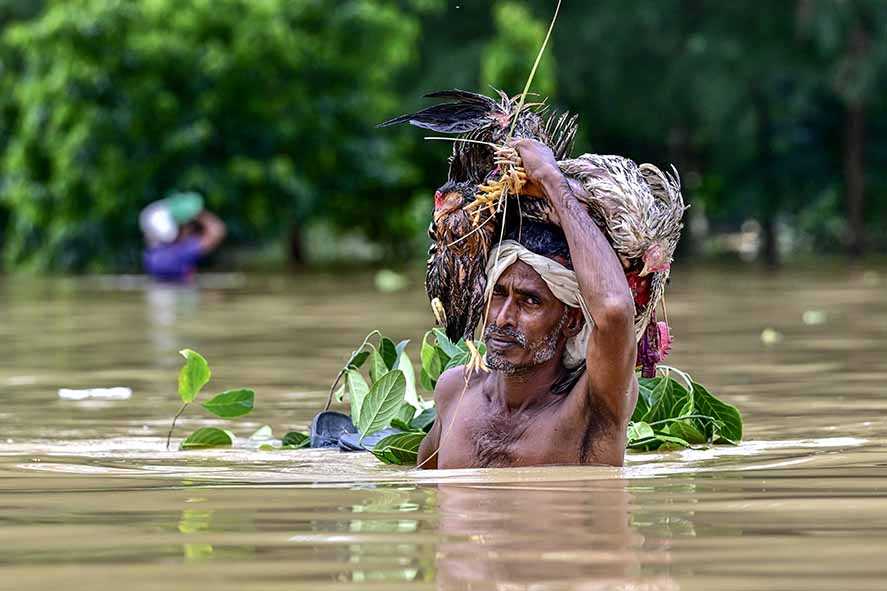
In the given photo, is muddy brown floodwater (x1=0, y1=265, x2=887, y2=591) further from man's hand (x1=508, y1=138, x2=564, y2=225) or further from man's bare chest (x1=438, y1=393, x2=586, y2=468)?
man's hand (x1=508, y1=138, x2=564, y2=225)

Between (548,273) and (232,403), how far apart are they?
2410 millimetres

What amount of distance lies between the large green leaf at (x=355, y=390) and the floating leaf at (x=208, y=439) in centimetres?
51

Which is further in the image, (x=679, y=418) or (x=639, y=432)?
(x=679, y=418)

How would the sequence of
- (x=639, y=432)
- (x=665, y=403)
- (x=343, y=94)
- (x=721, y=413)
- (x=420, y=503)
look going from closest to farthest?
(x=420, y=503)
(x=639, y=432)
(x=721, y=413)
(x=665, y=403)
(x=343, y=94)

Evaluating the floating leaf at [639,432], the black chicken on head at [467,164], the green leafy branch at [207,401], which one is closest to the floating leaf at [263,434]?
the green leafy branch at [207,401]

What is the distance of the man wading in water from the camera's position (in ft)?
18.7

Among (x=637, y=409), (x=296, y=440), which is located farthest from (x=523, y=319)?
(x=296, y=440)

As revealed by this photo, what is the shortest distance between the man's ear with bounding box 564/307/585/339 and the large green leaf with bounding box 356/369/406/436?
150 cm

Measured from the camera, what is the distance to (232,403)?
26.2 ft

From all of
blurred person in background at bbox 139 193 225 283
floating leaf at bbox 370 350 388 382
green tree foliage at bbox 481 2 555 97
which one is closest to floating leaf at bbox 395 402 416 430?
floating leaf at bbox 370 350 388 382

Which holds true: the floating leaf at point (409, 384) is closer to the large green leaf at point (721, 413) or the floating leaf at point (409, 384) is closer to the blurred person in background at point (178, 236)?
the large green leaf at point (721, 413)

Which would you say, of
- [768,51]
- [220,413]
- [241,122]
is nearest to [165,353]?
[220,413]

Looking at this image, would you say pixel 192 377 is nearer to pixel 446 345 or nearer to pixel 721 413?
pixel 446 345

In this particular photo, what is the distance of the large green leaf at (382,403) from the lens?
7.46 metres
